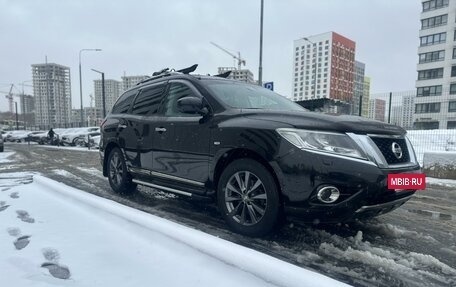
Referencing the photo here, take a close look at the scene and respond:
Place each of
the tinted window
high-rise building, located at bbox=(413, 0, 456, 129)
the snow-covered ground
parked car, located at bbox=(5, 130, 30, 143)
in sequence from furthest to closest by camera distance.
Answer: high-rise building, located at bbox=(413, 0, 456, 129), parked car, located at bbox=(5, 130, 30, 143), the snow-covered ground, the tinted window

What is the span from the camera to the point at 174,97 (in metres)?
4.54

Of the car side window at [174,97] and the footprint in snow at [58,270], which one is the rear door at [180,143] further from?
the footprint in snow at [58,270]

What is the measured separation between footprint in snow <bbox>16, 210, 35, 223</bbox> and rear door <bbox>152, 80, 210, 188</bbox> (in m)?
1.52

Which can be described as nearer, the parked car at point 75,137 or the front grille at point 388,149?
the front grille at point 388,149

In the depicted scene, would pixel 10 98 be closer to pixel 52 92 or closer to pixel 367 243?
pixel 52 92

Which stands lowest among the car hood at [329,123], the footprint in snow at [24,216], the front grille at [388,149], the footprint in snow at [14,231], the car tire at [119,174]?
the footprint in snow at [24,216]

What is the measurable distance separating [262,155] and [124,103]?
133 inches

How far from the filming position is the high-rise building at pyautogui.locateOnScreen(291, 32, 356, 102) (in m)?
37.4

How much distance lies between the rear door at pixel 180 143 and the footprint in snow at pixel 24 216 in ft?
5.00

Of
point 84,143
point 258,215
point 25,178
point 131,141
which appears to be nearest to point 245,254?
point 258,215

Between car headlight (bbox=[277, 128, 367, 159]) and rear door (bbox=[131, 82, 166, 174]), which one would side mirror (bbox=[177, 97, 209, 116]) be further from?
car headlight (bbox=[277, 128, 367, 159])

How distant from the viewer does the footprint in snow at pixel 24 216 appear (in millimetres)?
3871

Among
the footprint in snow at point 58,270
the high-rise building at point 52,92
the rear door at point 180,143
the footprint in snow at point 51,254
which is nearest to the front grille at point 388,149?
the rear door at point 180,143

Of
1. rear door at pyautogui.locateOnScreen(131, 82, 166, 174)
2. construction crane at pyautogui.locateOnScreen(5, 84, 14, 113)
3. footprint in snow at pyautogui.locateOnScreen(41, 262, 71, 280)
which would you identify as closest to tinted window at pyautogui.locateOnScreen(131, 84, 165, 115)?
rear door at pyautogui.locateOnScreen(131, 82, 166, 174)
